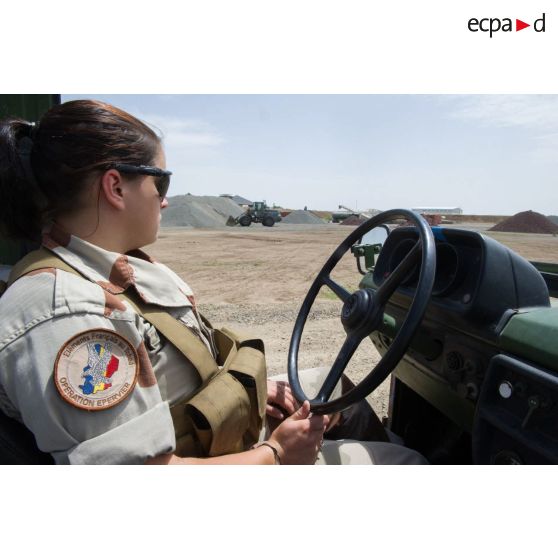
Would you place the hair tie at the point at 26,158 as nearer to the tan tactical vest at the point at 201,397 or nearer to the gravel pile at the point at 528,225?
the tan tactical vest at the point at 201,397

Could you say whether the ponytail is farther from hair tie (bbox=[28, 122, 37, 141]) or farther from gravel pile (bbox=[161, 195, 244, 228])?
gravel pile (bbox=[161, 195, 244, 228])

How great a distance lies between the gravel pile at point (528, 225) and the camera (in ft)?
113

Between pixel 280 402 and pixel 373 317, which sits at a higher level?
pixel 373 317

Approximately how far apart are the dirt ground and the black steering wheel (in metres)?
1.89

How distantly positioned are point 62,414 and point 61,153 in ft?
2.30

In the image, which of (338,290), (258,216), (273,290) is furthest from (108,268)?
(258,216)

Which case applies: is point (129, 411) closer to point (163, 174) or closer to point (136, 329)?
point (136, 329)

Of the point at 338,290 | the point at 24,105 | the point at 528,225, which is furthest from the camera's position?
the point at 528,225

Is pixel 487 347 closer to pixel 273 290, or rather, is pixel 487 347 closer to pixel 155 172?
pixel 155 172

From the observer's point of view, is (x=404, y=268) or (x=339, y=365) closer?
(x=404, y=268)

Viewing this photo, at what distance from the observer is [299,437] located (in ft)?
4.92

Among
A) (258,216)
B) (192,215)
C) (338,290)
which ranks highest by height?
(192,215)

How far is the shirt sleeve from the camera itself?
107 cm

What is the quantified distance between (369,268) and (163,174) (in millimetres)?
1449
